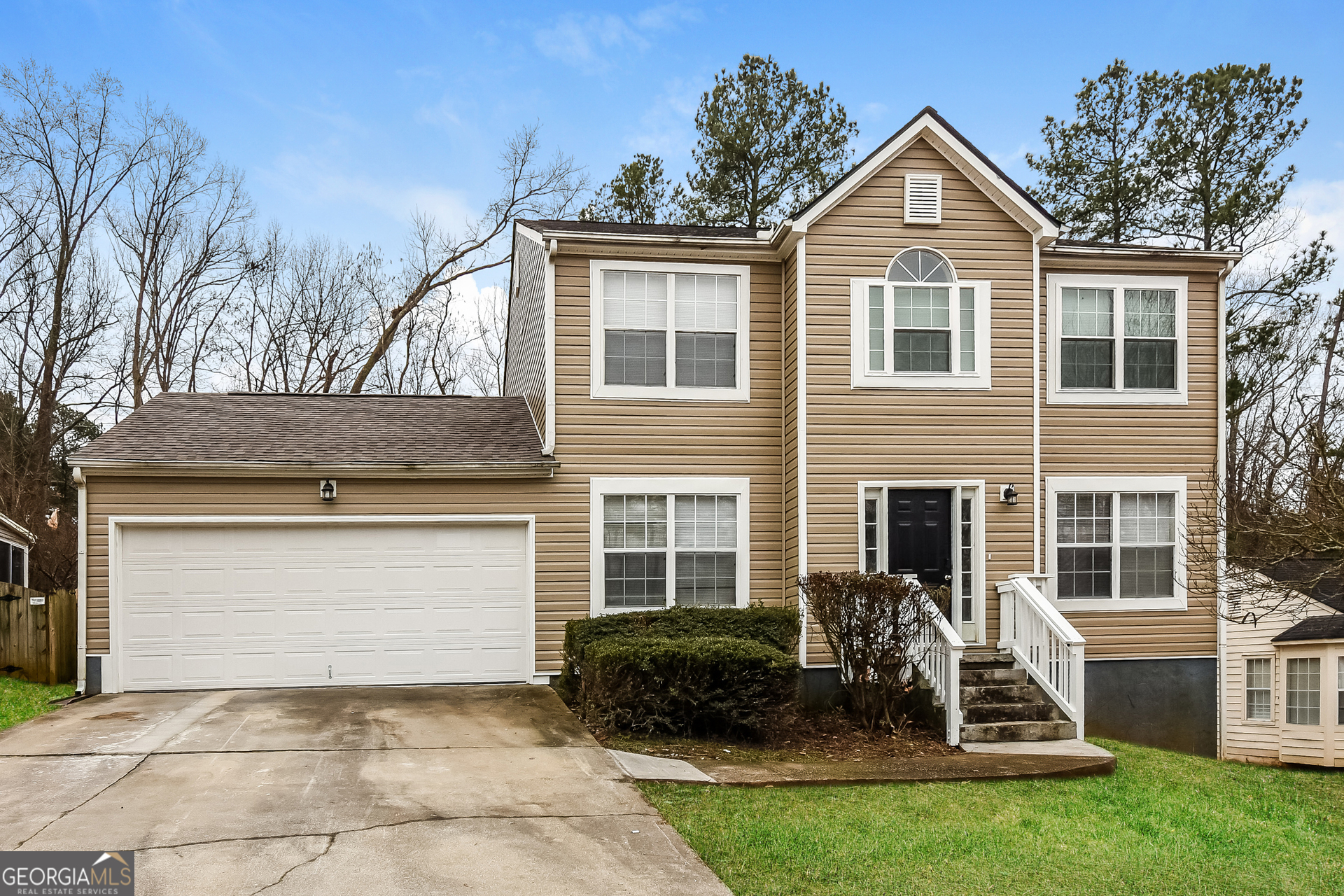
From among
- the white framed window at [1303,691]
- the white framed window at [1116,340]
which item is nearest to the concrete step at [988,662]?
the white framed window at [1116,340]

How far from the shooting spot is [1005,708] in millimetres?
10359

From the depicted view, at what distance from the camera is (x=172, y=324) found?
85.3 ft

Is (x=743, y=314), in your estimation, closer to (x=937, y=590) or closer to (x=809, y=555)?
(x=809, y=555)

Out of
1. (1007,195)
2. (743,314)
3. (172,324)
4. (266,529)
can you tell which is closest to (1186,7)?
(1007,195)

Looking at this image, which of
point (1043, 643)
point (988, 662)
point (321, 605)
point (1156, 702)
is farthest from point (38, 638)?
point (1156, 702)

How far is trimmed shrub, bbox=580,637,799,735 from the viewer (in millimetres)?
9344

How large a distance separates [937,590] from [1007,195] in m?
4.94

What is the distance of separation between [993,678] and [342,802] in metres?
7.05

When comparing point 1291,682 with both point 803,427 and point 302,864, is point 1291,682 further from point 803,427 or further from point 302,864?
point 302,864

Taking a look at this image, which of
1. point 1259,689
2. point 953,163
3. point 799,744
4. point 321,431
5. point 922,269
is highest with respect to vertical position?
point 953,163

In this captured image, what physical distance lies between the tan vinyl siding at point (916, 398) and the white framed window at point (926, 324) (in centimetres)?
11

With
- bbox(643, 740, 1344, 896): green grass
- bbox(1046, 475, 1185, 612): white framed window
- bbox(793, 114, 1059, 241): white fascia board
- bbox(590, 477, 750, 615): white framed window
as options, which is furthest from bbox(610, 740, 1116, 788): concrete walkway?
bbox(793, 114, 1059, 241): white fascia board

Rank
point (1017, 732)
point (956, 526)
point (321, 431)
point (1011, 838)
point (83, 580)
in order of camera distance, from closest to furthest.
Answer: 1. point (1011, 838)
2. point (1017, 732)
3. point (83, 580)
4. point (956, 526)
5. point (321, 431)

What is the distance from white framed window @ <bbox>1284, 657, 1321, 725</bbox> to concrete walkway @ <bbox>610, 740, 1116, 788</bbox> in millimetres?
9434
